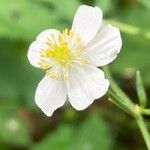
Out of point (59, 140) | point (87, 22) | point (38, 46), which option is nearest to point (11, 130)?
point (59, 140)

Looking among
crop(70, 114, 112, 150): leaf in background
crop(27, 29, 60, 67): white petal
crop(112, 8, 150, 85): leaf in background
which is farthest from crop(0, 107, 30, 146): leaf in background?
crop(27, 29, 60, 67): white petal

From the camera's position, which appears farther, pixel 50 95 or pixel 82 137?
pixel 82 137

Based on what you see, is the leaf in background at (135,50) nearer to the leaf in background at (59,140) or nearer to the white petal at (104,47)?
the leaf in background at (59,140)

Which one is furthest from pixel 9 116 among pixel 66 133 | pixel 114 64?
pixel 114 64

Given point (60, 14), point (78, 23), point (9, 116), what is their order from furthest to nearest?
point (9, 116) → point (60, 14) → point (78, 23)

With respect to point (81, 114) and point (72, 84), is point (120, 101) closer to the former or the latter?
point (72, 84)

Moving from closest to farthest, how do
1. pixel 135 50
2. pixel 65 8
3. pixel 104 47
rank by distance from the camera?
1. pixel 104 47
2. pixel 65 8
3. pixel 135 50

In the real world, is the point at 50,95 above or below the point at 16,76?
above

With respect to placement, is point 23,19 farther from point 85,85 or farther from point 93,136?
point 85,85
